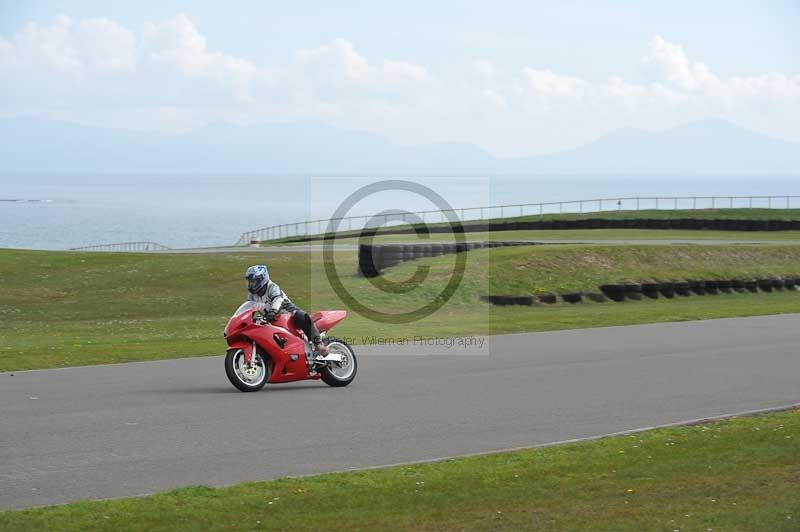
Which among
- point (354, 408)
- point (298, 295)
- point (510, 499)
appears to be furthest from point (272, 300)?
point (298, 295)

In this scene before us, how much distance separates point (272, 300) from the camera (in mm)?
13867

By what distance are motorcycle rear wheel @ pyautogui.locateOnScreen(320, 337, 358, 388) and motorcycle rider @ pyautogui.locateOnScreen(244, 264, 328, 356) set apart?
0.30m

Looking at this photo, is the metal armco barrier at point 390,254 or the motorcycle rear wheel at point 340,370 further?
the metal armco barrier at point 390,254

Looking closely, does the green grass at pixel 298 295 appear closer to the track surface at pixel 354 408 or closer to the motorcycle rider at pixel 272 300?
the track surface at pixel 354 408

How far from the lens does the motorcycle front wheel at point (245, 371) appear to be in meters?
13.8

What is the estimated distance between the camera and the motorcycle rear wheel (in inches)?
574

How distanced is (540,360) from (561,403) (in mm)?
4082

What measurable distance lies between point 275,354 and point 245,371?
1.40 feet

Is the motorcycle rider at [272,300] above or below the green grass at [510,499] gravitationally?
above

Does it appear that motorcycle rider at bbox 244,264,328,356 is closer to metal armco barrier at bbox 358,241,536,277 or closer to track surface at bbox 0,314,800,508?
track surface at bbox 0,314,800,508

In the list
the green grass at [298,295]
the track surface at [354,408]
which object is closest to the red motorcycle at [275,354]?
the track surface at [354,408]

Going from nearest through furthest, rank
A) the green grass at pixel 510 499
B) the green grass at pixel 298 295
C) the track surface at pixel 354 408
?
the green grass at pixel 510 499 → the track surface at pixel 354 408 → the green grass at pixel 298 295

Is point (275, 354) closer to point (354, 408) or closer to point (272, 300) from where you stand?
point (272, 300)

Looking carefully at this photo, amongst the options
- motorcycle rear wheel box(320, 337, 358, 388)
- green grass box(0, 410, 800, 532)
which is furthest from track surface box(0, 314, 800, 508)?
green grass box(0, 410, 800, 532)
